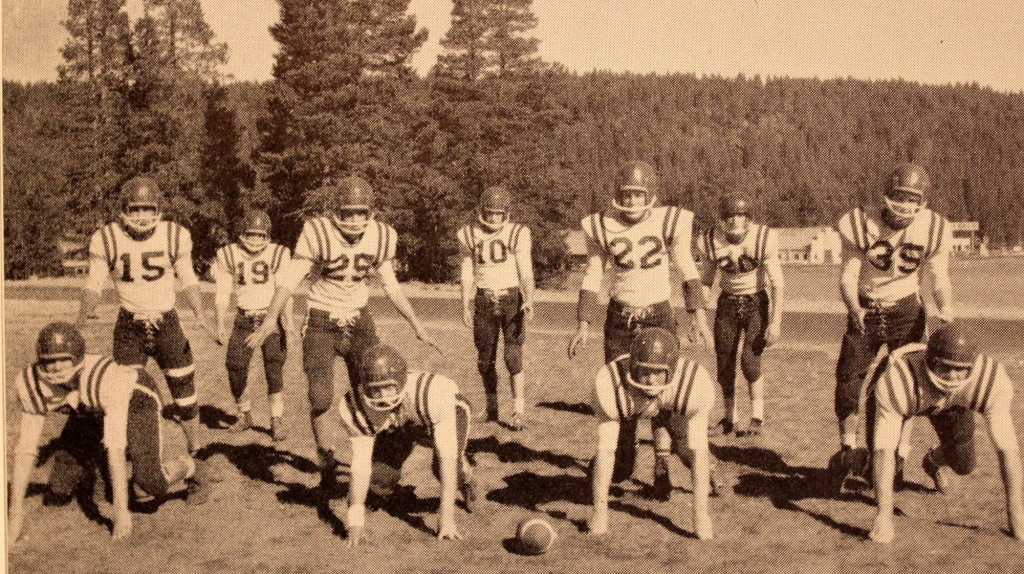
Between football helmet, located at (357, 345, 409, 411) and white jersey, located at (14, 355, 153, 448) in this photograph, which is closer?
football helmet, located at (357, 345, 409, 411)

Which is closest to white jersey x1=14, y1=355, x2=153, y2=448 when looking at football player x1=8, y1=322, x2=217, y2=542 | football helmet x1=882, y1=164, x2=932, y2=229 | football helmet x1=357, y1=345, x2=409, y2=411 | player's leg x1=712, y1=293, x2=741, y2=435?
football player x1=8, y1=322, x2=217, y2=542

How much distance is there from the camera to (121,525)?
4.30m

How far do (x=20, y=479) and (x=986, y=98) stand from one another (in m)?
6.47

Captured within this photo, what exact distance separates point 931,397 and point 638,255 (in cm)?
151

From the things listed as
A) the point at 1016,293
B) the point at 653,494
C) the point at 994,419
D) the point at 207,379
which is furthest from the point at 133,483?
the point at 1016,293

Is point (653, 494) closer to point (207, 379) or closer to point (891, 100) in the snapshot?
point (207, 379)

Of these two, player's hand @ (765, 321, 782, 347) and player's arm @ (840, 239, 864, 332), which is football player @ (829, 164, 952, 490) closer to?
player's arm @ (840, 239, 864, 332)

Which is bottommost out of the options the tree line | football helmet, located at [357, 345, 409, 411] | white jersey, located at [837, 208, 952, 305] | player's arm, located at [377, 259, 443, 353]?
football helmet, located at [357, 345, 409, 411]

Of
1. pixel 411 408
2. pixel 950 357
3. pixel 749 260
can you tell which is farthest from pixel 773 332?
pixel 411 408

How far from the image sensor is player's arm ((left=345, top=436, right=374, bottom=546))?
13.1 feet

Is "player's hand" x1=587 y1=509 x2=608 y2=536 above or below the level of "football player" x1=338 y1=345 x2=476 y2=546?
below

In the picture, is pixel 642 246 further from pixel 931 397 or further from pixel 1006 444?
pixel 1006 444

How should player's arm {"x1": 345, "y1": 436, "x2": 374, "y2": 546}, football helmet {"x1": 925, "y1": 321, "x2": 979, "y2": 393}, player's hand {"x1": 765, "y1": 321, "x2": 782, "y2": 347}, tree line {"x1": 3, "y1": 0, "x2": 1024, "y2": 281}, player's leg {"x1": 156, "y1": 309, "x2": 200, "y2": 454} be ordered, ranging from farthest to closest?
tree line {"x1": 3, "y1": 0, "x2": 1024, "y2": 281} < player's hand {"x1": 765, "y1": 321, "x2": 782, "y2": 347} < player's leg {"x1": 156, "y1": 309, "x2": 200, "y2": 454} < player's arm {"x1": 345, "y1": 436, "x2": 374, "y2": 546} < football helmet {"x1": 925, "y1": 321, "x2": 979, "y2": 393}

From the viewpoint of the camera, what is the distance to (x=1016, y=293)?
37.1 ft
